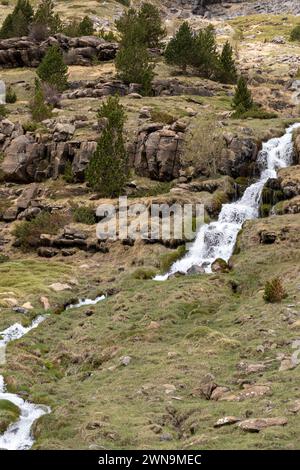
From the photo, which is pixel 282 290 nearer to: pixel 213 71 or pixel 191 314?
pixel 191 314

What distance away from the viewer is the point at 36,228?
5519cm

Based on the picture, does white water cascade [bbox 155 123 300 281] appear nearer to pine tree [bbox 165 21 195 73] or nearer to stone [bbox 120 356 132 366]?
stone [bbox 120 356 132 366]

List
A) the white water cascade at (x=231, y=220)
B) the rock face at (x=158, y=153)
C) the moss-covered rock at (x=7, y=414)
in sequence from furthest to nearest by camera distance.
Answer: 1. the rock face at (x=158, y=153)
2. the white water cascade at (x=231, y=220)
3. the moss-covered rock at (x=7, y=414)

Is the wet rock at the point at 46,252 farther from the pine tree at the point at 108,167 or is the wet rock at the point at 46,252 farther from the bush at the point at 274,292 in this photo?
the bush at the point at 274,292

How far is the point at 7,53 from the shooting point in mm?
107375

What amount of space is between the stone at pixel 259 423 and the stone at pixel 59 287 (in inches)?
997

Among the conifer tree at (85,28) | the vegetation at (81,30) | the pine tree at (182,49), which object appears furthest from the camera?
the conifer tree at (85,28)

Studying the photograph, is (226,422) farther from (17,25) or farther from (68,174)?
(17,25)

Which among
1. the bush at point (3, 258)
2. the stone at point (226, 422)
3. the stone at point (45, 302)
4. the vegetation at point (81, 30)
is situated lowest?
the bush at point (3, 258)

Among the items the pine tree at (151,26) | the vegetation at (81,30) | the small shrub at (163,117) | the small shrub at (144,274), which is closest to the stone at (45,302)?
the small shrub at (144,274)

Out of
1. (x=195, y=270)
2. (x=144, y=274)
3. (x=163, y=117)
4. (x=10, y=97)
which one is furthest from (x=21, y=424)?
(x=10, y=97)

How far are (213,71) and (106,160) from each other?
48.8m

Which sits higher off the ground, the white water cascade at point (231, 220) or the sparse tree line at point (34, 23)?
the sparse tree line at point (34, 23)

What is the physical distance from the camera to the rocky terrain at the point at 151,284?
2241 cm
